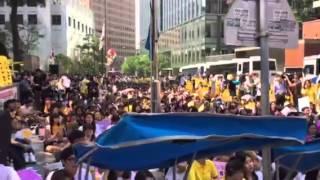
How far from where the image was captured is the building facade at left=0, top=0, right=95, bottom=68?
109m

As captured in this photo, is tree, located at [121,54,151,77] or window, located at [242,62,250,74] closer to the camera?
window, located at [242,62,250,74]

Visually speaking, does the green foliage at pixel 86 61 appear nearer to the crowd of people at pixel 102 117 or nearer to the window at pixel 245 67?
the window at pixel 245 67

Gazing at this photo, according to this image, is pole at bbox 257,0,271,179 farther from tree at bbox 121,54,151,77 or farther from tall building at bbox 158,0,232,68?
tree at bbox 121,54,151,77

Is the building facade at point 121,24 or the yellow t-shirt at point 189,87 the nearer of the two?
the yellow t-shirt at point 189,87


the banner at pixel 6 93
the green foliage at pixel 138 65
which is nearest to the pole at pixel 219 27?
the green foliage at pixel 138 65

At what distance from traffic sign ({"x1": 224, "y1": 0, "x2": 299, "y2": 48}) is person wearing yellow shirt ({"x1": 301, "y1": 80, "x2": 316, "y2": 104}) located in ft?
54.7

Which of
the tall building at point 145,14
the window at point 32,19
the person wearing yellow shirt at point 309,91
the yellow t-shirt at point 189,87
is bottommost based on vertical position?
the yellow t-shirt at point 189,87

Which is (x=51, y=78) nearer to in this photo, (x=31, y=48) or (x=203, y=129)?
(x=203, y=129)

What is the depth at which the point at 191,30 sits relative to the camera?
367 feet

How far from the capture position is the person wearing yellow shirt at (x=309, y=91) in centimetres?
2306

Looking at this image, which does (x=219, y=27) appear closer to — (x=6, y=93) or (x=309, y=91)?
(x=309, y=91)

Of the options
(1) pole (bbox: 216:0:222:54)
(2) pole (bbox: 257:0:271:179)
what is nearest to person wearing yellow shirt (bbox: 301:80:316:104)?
(2) pole (bbox: 257:0:271:179)

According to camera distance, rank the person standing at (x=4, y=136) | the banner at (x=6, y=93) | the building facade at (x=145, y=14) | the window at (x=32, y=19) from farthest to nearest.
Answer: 1. the window at (x=32, y=19)
2. the building facade at (x=145, y=14)
3. the banner at (x=6, y=93)
4. the person standing at (x=4, y=136)

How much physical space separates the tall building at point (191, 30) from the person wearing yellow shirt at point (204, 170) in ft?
267
